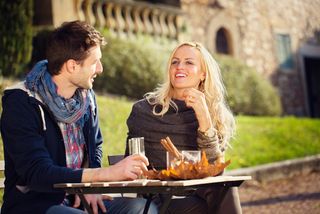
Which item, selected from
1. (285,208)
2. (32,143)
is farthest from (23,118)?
(285,208)

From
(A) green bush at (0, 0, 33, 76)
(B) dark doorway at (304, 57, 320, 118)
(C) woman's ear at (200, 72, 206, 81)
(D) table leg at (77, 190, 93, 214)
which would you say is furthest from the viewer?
(B) dark doorway at (304, 57, 320, 118)

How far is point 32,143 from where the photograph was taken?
3.41 m

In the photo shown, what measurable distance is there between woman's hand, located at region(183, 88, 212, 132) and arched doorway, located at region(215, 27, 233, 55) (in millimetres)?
12385

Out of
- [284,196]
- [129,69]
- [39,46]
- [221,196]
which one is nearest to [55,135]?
[221,196]

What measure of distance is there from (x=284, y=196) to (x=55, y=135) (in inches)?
193

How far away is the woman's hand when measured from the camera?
409 centimetres

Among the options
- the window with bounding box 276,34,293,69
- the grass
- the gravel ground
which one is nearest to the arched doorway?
the window with bounding box 276,34,293,69

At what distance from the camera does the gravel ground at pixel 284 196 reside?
7098 mm

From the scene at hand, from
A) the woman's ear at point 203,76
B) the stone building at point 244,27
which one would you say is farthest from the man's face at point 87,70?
the stone building at point 244,27

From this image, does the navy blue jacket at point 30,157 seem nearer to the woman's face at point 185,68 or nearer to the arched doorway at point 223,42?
the woman's face at point 185,68

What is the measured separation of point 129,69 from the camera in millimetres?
11672

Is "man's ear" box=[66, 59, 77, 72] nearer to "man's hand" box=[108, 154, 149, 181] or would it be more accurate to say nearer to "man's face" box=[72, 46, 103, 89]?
"man's face" box=[72, 46, 103, 89]

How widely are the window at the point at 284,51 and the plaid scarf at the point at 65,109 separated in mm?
14538

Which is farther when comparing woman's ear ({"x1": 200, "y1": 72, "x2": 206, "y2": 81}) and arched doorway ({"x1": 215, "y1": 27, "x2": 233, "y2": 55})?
arched doorway ({"x1": 215, "y1": 27, "x2": 233, "y2": 55})
